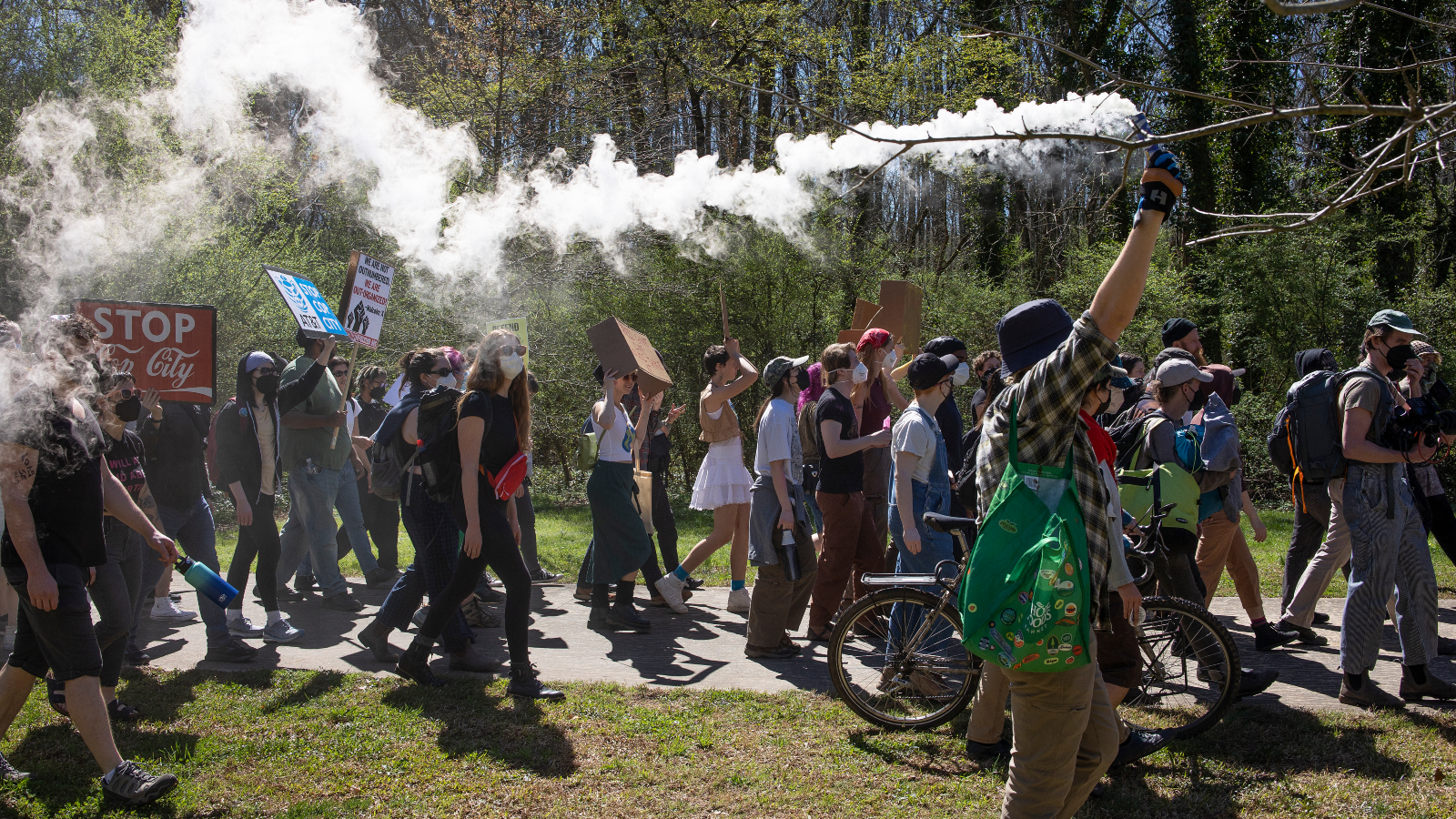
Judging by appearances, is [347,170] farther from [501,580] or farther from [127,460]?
[501,580]

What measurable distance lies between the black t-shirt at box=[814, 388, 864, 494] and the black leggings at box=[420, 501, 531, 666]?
189cm

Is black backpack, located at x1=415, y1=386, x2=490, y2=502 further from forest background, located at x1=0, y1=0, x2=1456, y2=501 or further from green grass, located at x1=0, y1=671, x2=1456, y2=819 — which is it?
forest background, located at x1=0, y1=0, x2=1456, y2=501

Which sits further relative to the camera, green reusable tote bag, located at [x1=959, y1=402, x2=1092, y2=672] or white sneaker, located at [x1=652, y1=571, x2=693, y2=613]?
white sneaker, located at [x1=652, y1=571, x2=693, y2=613]

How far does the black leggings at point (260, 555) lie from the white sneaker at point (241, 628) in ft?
0.34

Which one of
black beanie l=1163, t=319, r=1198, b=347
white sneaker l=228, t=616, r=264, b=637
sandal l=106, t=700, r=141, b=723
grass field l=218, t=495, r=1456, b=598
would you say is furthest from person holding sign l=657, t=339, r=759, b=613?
sandal l=106, t=700, r=141, b=723

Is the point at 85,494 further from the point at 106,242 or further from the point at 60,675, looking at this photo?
the point at 106,242

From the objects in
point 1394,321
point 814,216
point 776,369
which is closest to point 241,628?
point 776,369

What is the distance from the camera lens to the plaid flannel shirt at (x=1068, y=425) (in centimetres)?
258

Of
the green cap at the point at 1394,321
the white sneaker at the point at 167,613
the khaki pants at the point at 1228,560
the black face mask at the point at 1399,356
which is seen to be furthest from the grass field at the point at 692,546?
the green cap at the point at 1394,321

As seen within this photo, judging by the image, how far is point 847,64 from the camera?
1700cm

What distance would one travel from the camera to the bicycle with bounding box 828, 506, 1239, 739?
4.46 metres

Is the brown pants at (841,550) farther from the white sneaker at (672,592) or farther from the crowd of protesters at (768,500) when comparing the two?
the white sneaker at (672,592)

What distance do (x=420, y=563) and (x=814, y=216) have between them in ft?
35.0

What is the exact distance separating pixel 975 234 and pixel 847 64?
4.00 meters
